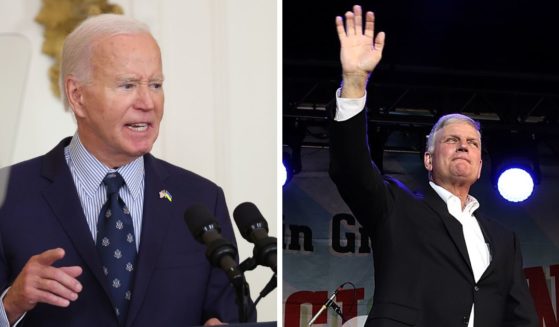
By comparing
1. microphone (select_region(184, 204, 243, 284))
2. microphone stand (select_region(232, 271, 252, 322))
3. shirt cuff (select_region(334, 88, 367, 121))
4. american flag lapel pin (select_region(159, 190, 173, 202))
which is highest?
shirt cuff (select_region(334, 88, 367, 121))

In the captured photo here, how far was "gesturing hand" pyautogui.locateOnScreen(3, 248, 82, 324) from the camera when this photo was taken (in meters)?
2.16

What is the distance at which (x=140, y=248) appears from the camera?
236 centimetres

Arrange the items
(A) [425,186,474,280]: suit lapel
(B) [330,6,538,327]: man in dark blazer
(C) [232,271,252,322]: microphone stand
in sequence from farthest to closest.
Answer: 1. (A) [425,186,474,280]: suit lapel
2. (B) [330,6,538,327]: man in dark blazer
3. (C) [232,271,252,322]: microphone stand

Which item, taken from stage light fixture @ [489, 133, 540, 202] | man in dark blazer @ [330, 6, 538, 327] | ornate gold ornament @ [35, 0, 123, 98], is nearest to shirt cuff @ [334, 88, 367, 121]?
man in dark blazer @ [330, 6, 538, 327]

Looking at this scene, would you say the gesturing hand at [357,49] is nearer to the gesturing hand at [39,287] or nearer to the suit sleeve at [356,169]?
the suit sleeve at [356,169]

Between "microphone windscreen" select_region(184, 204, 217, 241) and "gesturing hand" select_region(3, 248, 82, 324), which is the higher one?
"microphone windscreen" select_region(184, 204, 217, 241)

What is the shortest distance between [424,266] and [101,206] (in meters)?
1.19

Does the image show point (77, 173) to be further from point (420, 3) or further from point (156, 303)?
point (420, 3)

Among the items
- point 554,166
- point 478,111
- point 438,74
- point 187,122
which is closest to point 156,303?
point 187,122

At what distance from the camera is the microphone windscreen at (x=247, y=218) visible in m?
2.27

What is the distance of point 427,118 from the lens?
643 cm

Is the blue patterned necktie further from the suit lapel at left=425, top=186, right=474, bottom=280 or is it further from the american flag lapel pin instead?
the suit lapel at left=425, top=186, right=474, bottom=280

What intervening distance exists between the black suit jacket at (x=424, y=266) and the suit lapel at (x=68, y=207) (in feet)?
2.81

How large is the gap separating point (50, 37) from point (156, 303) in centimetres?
75
